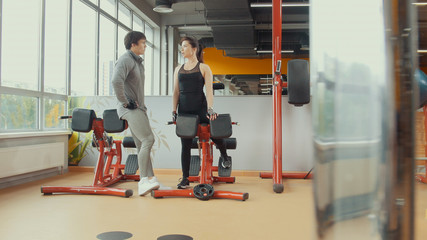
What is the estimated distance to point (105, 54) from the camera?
7391mm

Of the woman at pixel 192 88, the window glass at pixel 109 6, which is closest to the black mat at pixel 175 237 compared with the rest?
the woman at pixel 192 88

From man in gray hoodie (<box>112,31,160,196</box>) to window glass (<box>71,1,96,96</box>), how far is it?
8.26 feet

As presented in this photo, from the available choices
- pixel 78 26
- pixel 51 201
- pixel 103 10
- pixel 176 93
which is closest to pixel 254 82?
pixel 103 10

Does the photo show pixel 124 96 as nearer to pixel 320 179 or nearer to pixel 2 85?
pixel 2 85

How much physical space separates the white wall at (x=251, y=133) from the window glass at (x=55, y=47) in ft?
4.12

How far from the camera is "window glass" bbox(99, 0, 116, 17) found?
7391 mm

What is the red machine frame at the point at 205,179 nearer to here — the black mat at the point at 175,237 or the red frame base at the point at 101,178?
the red frame base at the point at 101,178

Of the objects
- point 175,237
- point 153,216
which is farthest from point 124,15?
point 175,237

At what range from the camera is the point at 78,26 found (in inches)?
241

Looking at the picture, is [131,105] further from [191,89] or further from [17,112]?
[17,112]

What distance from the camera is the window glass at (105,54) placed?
23.2 feet

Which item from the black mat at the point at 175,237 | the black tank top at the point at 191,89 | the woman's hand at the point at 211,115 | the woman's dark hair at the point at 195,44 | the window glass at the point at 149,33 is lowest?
the black mat at the point at 175,237

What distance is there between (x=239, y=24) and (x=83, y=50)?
4390 mm

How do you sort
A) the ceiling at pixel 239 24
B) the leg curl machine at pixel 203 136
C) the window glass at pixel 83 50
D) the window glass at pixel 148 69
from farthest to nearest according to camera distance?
the window glass at pixel 148 69, the ceiling at pixel 239 24, the window glass at pixel 83 50, the leg curl machine at pixel 203 136
